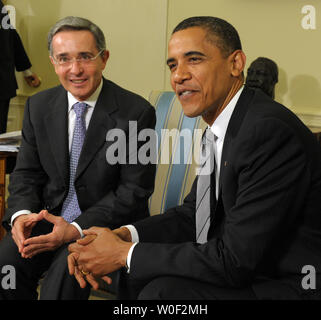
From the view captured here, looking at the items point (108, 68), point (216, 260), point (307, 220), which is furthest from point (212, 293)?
point (108, 68)

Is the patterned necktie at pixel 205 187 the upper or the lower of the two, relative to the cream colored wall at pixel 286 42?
lower

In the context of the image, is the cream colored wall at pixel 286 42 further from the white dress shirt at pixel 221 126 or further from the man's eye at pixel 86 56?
the white dress shirt at pixel 221 126

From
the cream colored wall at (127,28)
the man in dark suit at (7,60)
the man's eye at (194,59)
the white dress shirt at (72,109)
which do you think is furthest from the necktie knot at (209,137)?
the man in dark suit at (7,60)

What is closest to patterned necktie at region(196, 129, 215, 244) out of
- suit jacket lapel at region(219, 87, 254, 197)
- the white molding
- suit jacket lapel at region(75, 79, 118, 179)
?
suit jacket lapel at region(219, 87, 254, 197)

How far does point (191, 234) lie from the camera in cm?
174

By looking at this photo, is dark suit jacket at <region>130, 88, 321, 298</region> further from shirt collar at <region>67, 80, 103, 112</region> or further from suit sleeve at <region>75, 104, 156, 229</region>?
shirt collar at <region>67, 80, 103, 112</region>

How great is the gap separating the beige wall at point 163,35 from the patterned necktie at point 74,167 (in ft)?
6.57

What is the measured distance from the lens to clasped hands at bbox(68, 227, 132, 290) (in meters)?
1.43

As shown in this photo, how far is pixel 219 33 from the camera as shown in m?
1.47

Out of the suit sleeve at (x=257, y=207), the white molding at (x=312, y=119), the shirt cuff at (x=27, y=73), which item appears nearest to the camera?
the suit sleeve at (x=257, y=207)

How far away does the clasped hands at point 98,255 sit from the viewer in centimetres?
143
